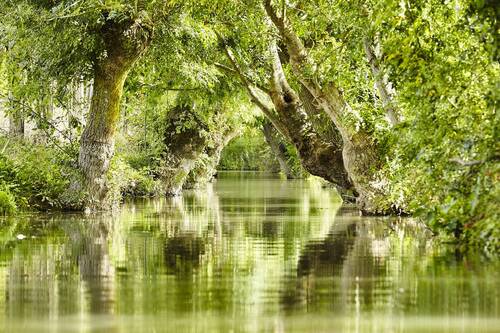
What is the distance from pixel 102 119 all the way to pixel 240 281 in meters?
16.5

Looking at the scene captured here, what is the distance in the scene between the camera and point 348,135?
29.7m

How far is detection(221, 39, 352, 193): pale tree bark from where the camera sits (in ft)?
111

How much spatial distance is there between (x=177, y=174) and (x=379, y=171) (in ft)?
70.1

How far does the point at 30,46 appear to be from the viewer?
28422mm

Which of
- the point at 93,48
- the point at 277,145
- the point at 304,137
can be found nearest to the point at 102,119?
the point at 93,48

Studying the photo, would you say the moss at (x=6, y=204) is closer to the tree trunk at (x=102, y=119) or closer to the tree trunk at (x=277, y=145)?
the tree trunk at (x=102, y=119)

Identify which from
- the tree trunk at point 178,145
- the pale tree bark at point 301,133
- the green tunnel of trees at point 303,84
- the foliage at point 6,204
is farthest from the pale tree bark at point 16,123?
the tree trunk at point 178,145

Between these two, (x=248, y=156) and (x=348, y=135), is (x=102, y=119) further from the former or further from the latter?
(x=248, y=156)

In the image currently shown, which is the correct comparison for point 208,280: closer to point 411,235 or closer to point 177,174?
point 411,235

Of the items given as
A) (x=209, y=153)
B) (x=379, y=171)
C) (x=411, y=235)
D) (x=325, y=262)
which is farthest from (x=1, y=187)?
(x=209, y=153)

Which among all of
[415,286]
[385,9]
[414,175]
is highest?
[385,9]

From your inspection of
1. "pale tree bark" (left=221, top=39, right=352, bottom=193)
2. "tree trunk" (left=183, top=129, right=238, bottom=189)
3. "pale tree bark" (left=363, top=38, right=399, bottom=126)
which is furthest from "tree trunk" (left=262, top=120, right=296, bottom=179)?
"pale tree bark" (left=363, top=38, right=399, bottom=126)

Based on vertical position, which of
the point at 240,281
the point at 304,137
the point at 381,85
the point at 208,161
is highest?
the point at 381,85

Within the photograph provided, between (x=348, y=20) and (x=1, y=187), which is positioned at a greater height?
(x=348, y=20)
